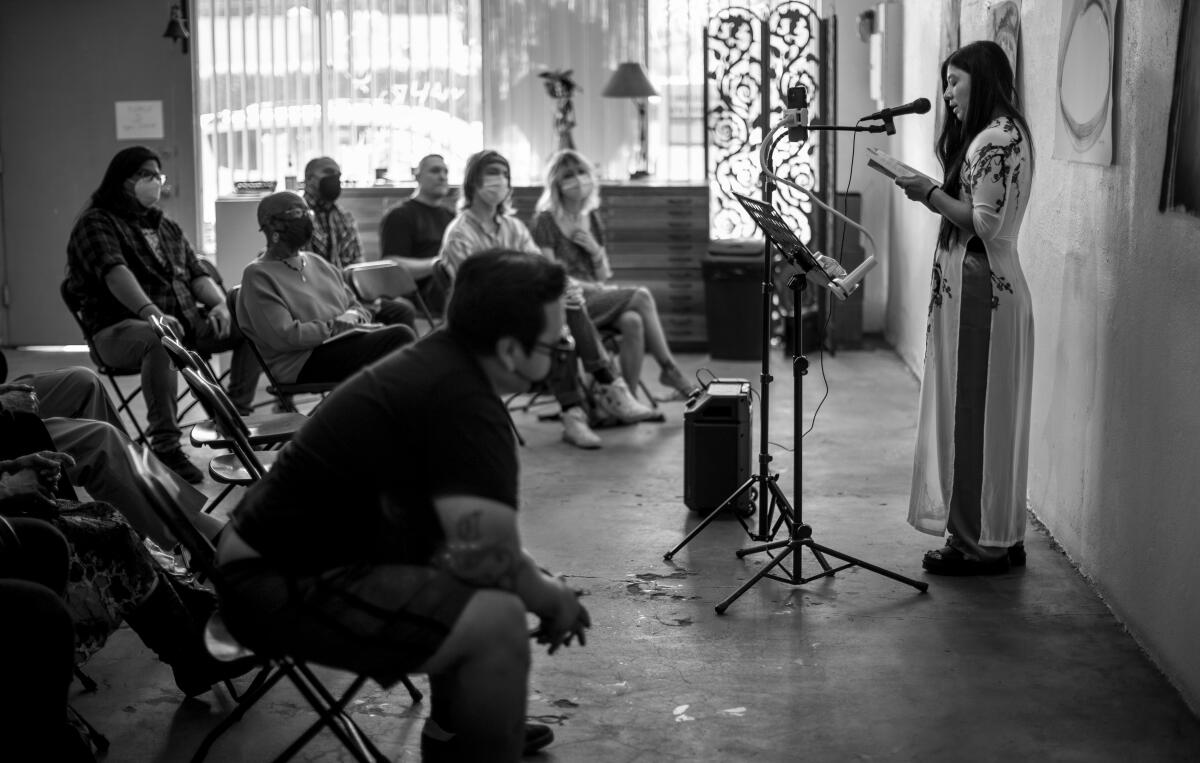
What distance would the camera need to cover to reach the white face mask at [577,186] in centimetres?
704

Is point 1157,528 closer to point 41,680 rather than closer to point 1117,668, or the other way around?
point 1117,668

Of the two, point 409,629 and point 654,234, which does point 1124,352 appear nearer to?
point 409,629

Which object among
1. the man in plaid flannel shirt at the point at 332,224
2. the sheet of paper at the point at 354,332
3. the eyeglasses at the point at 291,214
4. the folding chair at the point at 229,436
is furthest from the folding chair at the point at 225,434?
the man in plaid flannel shirt at the point at 332,224

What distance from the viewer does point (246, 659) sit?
2.66 metres

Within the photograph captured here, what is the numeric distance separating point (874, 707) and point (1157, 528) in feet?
3.03

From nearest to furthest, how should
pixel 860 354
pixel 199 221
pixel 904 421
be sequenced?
pixel 904 421, pixel 860 354, pixel 199 221

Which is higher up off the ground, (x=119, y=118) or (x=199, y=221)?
(x=119, y=118)

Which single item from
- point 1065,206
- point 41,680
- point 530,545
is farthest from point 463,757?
point 1065,206

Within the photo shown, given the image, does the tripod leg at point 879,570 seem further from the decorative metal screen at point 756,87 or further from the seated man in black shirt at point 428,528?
the decorative metal screen at point 756,87

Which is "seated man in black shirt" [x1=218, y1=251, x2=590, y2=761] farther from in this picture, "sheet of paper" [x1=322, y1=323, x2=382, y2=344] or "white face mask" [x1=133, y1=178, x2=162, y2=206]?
"white face mask" [x1=133, y1=178, x2=162, y2=206]

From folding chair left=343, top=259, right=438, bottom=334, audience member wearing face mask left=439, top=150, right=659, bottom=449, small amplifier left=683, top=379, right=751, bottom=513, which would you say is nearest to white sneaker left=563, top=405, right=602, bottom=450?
audience member wearing face mask left=439, top=150, right=659, bottom=449

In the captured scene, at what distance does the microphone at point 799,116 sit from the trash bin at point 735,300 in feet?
14.1

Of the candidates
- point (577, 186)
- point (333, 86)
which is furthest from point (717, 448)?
point (333, 86)

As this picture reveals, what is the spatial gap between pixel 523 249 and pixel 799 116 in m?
2.72
